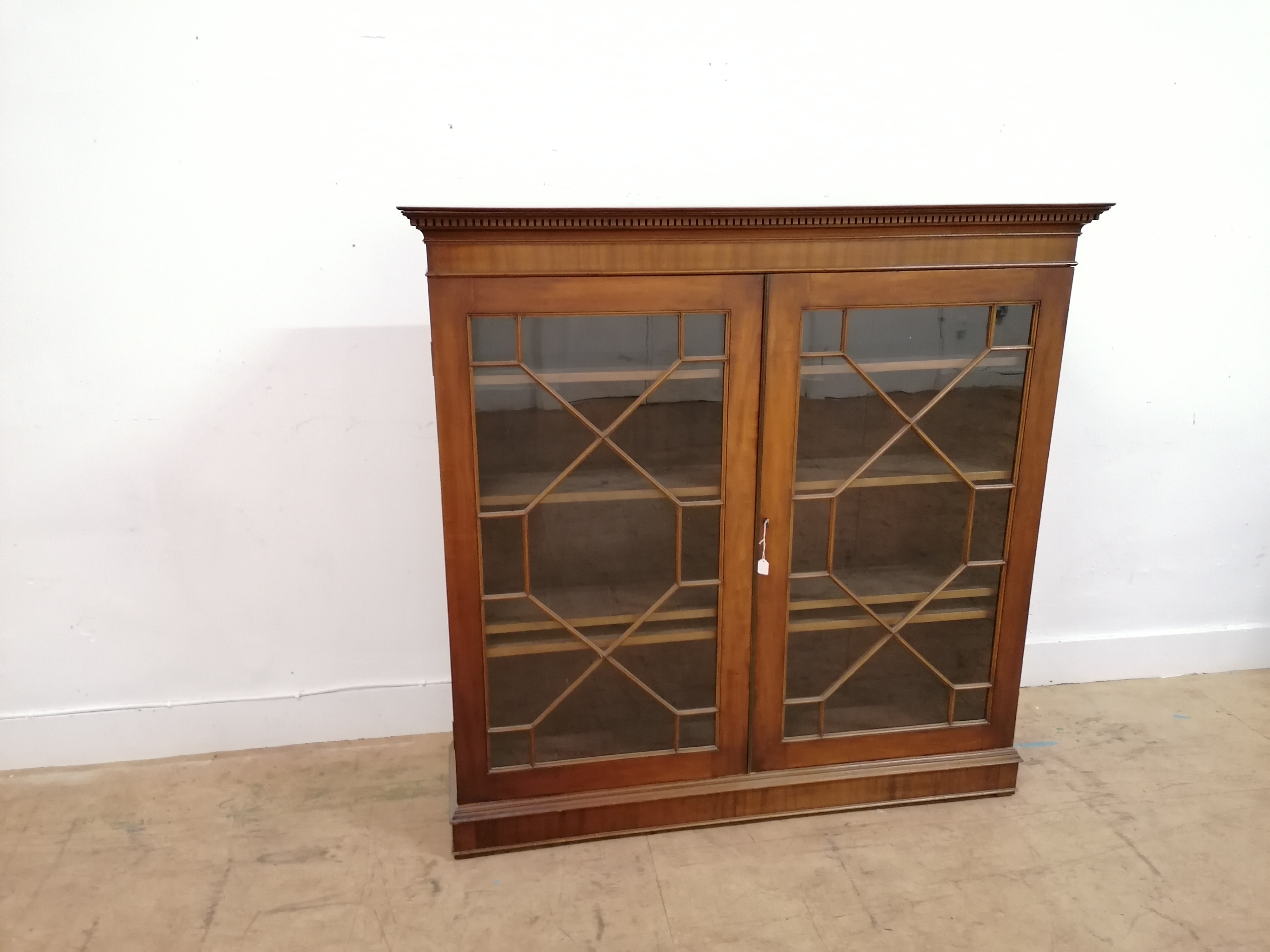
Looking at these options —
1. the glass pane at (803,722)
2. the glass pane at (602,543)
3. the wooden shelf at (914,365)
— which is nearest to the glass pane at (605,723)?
the glass pane at (602,543)

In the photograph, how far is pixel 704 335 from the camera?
174cm

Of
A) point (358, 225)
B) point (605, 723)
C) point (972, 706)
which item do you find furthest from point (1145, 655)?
point (358, 225)

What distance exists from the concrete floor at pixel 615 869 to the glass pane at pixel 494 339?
1.14m

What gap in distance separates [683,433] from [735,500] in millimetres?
189

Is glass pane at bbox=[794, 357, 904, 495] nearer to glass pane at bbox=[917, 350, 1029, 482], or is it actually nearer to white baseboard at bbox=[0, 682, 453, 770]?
glass pane at bbox=[917, 350, 1029, 482]

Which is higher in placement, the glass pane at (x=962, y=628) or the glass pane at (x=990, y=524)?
the glass pane at (x=990, y=524)

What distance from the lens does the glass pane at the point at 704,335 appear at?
68.1 inches

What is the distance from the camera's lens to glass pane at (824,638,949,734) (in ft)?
6.73

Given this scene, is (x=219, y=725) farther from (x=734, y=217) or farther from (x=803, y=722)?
(x=734, y=217)

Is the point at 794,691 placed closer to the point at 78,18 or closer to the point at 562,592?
the point at 562,592

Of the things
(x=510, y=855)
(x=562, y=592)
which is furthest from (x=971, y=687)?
(x=510, y=855)

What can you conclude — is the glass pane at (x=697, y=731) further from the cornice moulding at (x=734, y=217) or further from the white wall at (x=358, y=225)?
the cornice moulding at (x=734, y=217)

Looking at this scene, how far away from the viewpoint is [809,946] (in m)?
1.70

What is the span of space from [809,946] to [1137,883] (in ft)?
2.53
